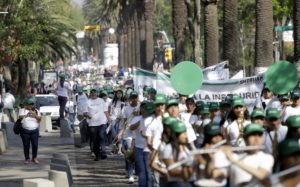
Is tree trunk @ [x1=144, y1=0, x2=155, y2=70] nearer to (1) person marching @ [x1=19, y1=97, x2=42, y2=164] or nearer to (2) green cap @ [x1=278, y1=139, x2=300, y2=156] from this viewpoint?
(1) person marching @ [x1=19, y1=97, x2=42, y2=164]

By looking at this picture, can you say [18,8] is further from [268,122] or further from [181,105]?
[268,122]

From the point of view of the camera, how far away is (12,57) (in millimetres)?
49312

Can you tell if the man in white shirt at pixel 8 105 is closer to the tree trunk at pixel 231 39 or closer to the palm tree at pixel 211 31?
the palm tree at pixel 211 31

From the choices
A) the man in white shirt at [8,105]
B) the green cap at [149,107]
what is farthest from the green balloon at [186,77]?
the man in white shirt at [8,105]

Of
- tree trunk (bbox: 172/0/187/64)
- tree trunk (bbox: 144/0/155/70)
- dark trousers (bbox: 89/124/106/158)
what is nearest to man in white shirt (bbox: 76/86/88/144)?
dark trousers (bbox: 89/124/106/158)

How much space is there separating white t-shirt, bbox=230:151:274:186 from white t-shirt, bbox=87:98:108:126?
1409cm

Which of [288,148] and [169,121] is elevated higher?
[169,121]

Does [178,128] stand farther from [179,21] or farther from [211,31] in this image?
[179,21]

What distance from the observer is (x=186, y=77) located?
656 inches

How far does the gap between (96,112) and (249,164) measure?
1447 centimetres

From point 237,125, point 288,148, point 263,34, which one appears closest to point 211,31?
point 263,34

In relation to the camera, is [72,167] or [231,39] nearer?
[72,167]

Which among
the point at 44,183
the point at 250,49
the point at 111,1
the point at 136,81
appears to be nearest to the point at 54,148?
the point at 136,81

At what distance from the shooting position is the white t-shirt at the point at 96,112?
23513mm
